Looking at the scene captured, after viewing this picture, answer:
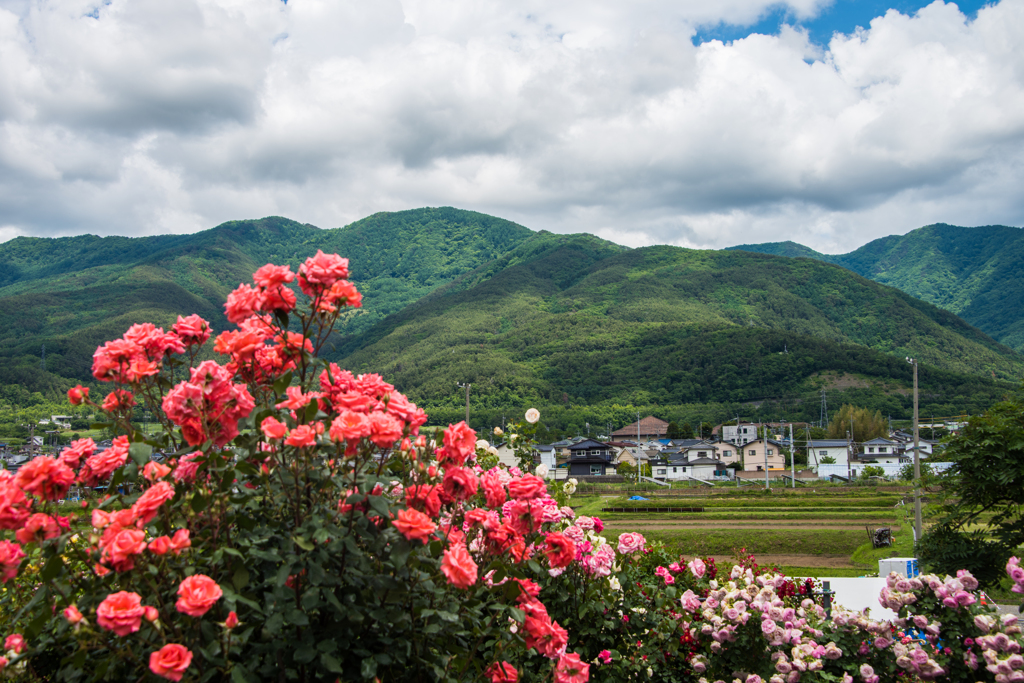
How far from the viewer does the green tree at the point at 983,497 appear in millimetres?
9906

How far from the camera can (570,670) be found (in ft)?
10.7

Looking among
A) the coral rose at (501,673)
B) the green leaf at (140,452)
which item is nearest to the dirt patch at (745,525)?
the coral rose at (501,673)

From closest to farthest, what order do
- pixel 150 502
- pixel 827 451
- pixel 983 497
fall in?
1. pixel 150 502
2. pixel 983 497
3. pixel 827 451

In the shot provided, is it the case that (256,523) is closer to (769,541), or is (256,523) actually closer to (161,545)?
(161,545)

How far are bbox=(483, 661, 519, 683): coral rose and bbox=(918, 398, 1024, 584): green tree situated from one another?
32.0ft

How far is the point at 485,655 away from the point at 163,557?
1.76 metres

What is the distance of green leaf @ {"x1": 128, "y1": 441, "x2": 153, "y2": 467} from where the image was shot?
2.47 metres

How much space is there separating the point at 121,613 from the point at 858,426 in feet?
292

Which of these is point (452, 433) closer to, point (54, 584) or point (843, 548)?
point (54, 584)

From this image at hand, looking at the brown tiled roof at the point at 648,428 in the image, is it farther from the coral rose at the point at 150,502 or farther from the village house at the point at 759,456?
the coral rose at the point at 150,502

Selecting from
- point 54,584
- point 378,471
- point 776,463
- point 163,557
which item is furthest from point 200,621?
point 776,463

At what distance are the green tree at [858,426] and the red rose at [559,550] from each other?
85.0 meters

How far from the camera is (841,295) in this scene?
195 m

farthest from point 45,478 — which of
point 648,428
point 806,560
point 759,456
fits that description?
point 648,428
